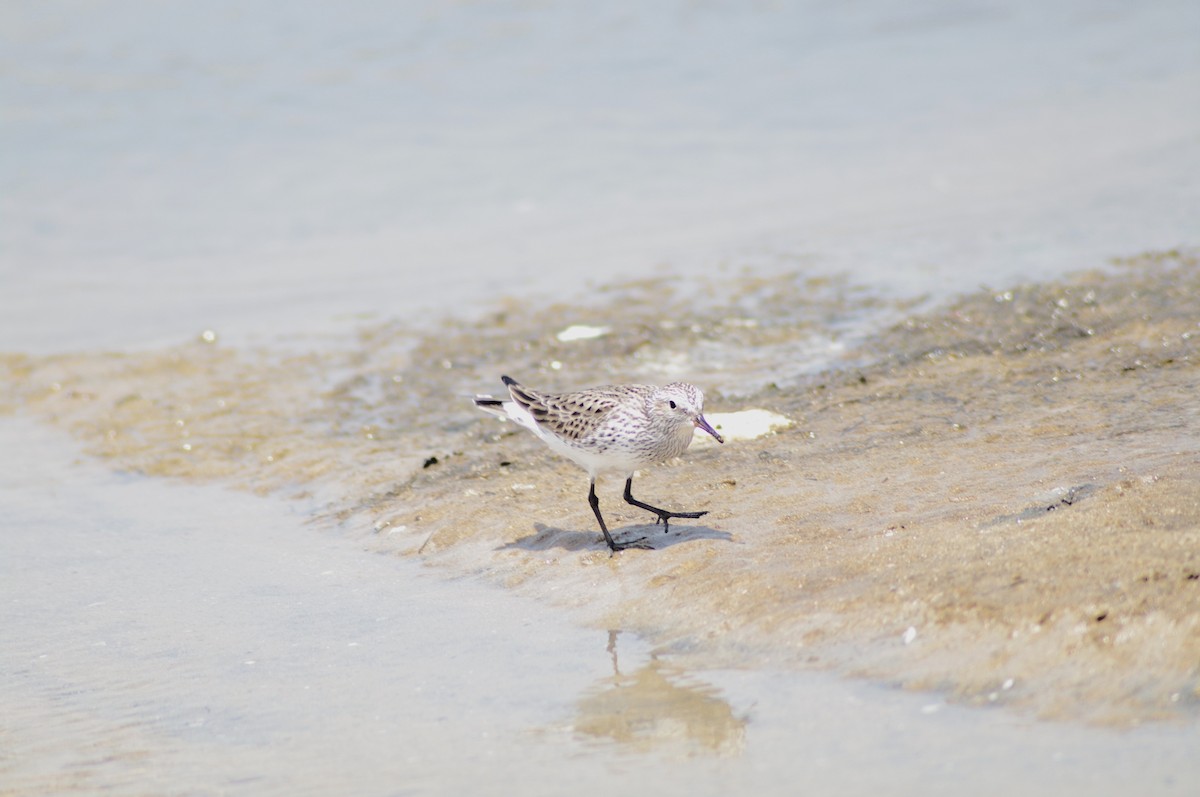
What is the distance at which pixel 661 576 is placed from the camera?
624 centimetres

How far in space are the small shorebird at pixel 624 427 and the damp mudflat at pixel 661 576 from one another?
40 centimetres

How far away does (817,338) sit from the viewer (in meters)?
10.5

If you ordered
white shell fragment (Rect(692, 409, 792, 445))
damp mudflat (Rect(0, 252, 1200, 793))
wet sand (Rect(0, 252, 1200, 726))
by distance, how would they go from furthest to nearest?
white shell fragment (Rect(692, 409, 792, 445)) → wet sand (Rect(0, 252, 1200, 726)) → damp mudflat (Rect(0, 252, 1200, 793))

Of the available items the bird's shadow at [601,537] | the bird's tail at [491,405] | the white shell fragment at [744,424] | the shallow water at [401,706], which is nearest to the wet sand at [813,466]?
the bird's shadow at [601,537]

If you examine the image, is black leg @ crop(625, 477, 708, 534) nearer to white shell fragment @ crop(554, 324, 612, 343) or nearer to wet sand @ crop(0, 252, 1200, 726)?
wet sand @ crop(0, 252, 1200, 726)

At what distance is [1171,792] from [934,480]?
118 inches

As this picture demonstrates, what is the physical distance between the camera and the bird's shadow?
261 inches

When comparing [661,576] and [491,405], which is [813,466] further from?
[491,405]

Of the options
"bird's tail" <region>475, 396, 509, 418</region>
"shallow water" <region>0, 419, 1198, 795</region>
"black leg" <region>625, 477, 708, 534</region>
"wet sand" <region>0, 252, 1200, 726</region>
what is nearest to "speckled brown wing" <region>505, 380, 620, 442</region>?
"bird's tail" <region>475, 396, 509, 418</region>

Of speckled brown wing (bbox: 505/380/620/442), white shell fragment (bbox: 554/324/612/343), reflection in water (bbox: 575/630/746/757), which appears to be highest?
speckled brown wing (bbox: 505/380/620/442)

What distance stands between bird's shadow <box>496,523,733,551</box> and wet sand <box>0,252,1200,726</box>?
0.08ft

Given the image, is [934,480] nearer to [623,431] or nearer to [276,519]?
[623,431]

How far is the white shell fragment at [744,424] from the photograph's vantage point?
8.16 meters

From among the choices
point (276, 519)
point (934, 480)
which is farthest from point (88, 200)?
point (934, 480)
